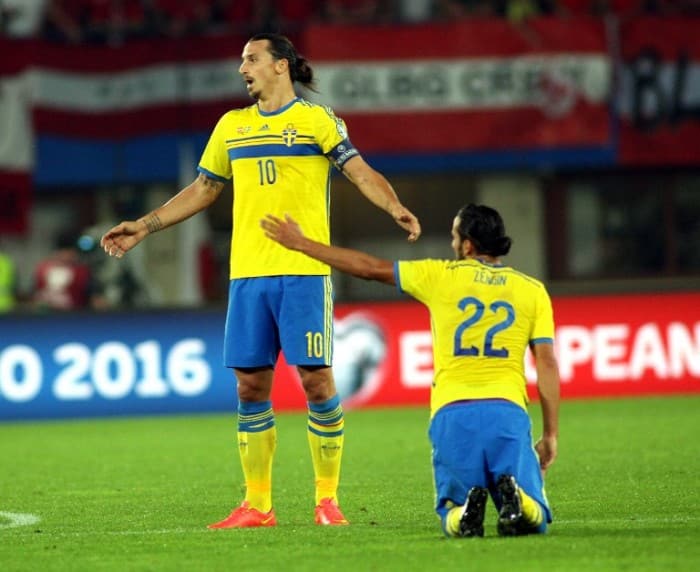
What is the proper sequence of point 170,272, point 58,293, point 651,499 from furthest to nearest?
point 170,272
point 58,293
point 651,499

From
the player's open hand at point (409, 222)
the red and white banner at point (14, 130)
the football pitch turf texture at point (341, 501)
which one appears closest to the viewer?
the football pitch turf texture at point (341, 501)

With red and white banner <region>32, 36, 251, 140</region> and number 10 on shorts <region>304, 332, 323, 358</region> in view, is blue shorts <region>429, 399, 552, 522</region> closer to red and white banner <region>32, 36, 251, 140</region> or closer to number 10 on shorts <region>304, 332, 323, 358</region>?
number 10 on shorts <region>304, 332, 323, 358</region>

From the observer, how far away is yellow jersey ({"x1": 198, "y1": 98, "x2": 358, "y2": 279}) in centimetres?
808

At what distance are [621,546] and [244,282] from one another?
2.20 meters

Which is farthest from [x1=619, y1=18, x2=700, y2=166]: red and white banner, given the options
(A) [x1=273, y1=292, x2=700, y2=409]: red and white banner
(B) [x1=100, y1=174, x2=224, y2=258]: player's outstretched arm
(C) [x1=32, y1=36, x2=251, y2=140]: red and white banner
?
(B) [x1=100, y1=174, x2=224, y2=258]: player's outstretched arm

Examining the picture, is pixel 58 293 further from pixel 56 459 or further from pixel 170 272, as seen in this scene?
pixel 56 459

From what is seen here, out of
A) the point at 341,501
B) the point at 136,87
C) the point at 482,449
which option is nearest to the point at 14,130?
the point at 136,87

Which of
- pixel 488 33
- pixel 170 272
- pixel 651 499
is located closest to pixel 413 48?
→ pixel 488 33

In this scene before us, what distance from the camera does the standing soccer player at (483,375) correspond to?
7.14 meters

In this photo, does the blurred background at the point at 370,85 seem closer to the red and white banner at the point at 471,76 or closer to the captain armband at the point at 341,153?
the red and white banner at the point at 471,76

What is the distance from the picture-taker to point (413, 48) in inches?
808

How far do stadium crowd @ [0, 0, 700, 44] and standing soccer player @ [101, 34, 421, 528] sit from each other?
1253 centimetres

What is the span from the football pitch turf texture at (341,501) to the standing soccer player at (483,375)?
20cm

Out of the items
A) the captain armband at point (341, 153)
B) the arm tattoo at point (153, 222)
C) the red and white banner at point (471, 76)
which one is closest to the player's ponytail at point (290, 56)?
the captain armband at point (341, 153)
